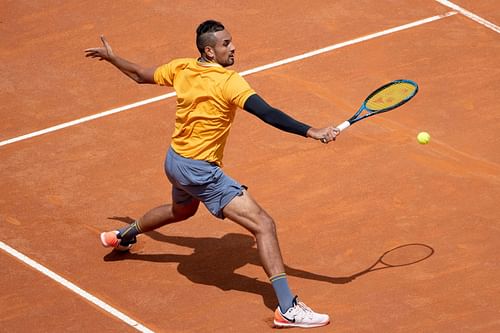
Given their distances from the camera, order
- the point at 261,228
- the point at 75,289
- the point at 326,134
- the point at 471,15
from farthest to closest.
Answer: the point at 471,15, the point at 75,289, the point at 261,228, the point at 326,134

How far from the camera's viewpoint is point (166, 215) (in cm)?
1112

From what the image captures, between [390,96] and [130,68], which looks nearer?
[390,96]

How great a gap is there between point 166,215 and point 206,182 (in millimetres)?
915

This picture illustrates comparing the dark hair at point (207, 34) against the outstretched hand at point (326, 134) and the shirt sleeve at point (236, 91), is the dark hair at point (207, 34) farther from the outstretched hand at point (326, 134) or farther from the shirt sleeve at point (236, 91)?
the outstretched hand at point (326, 134)

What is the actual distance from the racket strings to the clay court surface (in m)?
1.47

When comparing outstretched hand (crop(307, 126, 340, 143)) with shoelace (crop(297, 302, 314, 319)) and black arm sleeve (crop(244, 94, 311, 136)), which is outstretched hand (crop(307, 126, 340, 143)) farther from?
shoelace (crop(297, 302, 314, 319))

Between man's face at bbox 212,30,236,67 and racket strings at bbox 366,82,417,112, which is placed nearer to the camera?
man's face at bbox 212,30,236,67

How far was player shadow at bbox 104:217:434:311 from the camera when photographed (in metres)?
11.0

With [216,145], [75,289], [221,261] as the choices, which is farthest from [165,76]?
[75,289]

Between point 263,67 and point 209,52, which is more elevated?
point 209,52

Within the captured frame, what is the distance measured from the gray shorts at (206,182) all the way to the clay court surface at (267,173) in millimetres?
976

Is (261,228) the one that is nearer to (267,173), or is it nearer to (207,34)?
(207,34)

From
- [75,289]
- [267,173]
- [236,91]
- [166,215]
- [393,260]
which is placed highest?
[236,91]

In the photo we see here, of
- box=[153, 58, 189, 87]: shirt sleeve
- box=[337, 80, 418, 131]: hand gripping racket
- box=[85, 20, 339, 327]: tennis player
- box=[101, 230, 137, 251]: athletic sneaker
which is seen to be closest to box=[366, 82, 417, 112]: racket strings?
box=[337, 80, 418, 131]: hand gripping racket
